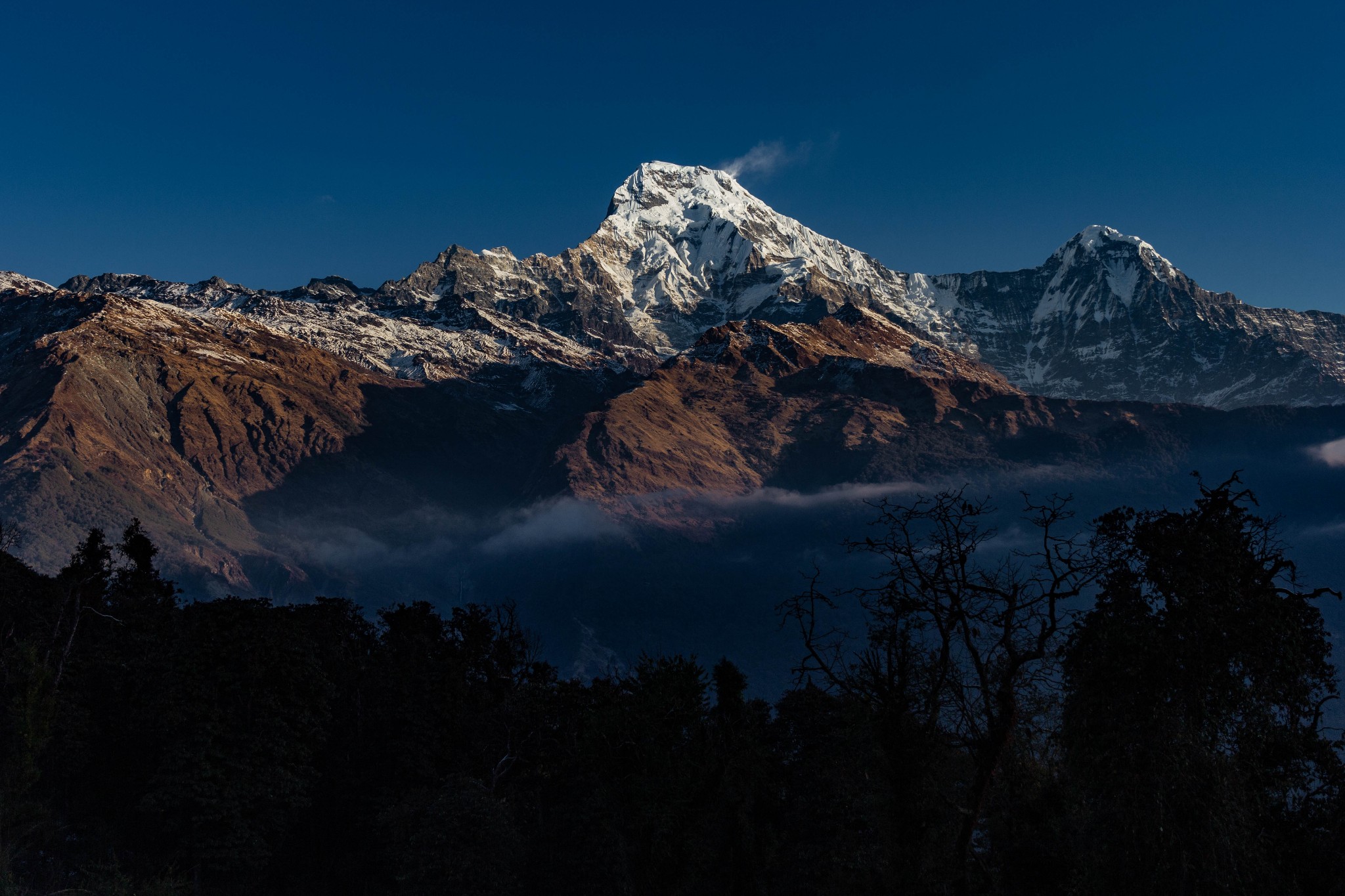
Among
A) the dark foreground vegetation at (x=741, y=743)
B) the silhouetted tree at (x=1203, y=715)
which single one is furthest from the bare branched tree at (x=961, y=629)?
the silhouetted tree at (x=1203, y=715)

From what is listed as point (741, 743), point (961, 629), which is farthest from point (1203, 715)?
point (741, 743)

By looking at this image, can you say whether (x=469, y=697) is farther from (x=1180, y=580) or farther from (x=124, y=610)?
(x=1180, y=580)

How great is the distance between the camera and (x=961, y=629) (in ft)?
67.5

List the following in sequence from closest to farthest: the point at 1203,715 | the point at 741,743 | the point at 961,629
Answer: the point at 1203,715, the point at 961,629, the point at 741,743

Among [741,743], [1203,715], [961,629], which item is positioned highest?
[961,629]

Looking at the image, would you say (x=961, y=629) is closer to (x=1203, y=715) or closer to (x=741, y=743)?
(x=1203, y=715)

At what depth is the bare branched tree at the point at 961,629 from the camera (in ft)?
64.2

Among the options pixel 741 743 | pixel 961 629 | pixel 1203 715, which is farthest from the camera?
pixel 741 743

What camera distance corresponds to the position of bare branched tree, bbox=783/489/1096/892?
1956 cm

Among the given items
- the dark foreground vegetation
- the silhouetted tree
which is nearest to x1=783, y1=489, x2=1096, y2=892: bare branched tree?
the dark foreground vegetation

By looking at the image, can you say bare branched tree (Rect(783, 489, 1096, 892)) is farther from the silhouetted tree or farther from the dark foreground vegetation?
the silhouetted tree

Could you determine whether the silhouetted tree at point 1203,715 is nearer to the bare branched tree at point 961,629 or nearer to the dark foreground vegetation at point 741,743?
the dark foreground vegetation at point 741,743

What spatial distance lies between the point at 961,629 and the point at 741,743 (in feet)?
60.2

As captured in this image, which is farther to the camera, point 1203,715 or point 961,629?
point 961,629
